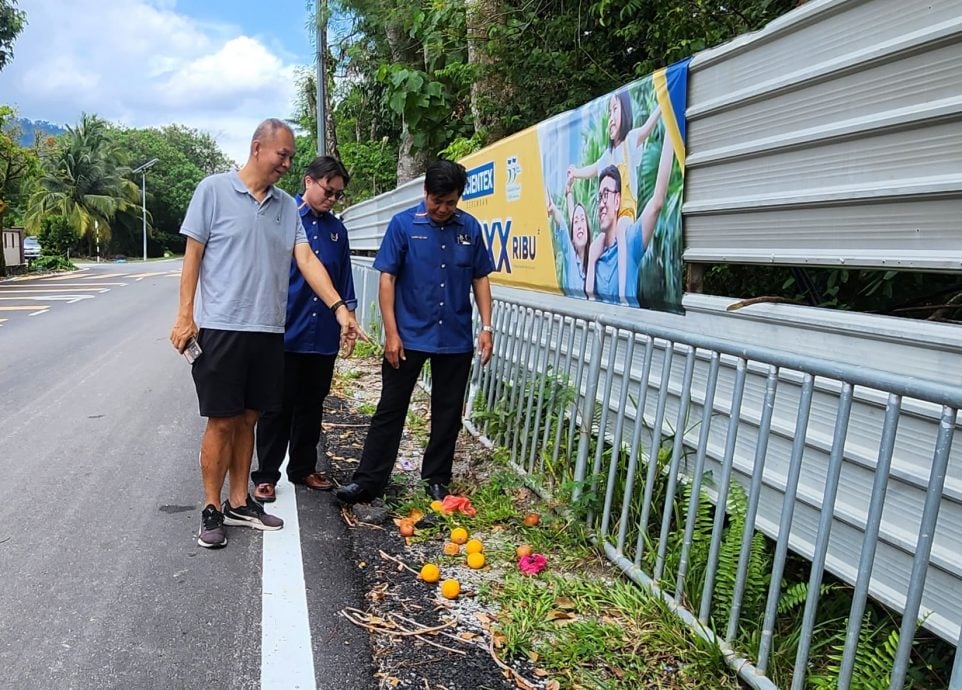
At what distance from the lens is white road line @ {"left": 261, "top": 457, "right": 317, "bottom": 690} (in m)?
2.67

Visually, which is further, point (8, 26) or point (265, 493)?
point (8, 26)

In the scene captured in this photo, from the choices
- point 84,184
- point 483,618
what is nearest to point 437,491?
point 483,618

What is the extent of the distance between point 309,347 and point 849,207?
285 centimetres

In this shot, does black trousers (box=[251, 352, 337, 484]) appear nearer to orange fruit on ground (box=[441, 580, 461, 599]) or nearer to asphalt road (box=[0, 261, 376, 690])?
asphalt road (box=[0, 261, 376, 690])

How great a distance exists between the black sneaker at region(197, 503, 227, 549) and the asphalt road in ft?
0.17

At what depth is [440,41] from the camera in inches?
391

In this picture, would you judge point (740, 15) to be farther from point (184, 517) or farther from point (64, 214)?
point (64, 214)

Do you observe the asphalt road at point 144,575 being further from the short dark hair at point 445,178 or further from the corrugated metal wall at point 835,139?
the corrugated metal wall at point 835,139

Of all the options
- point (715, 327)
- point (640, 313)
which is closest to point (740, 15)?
point (640, 313)

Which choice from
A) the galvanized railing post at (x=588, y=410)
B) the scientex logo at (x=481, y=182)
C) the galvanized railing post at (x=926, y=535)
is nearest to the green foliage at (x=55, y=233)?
the scientex logo at (x=481, y=182)

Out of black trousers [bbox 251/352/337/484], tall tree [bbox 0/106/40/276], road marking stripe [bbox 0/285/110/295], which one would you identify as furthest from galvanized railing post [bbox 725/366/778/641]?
tall tree [bbox 0/106/40/276]

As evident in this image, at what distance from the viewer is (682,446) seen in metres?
3.35

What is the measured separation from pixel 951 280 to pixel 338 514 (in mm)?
3283

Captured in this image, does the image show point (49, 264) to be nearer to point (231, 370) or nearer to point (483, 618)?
point (231, 370)
